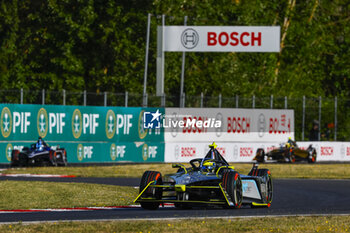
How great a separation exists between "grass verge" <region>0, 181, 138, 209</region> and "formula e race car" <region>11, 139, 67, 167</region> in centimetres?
842

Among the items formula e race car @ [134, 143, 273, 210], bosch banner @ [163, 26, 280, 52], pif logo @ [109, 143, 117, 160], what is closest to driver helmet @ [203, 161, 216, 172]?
formula e race car @ [134, 143, 273, 210]

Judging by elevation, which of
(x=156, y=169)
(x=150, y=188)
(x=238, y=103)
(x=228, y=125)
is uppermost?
(x=238, y=103)

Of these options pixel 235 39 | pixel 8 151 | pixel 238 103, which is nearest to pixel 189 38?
pixel 235 39

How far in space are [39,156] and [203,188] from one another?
16.2m

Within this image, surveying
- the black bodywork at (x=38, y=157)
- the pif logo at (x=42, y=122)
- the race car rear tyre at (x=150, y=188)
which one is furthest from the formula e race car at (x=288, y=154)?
the race car rear tyre at (x=150, y=188)

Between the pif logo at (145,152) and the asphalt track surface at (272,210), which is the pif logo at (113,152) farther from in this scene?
the asphalt track surface at (272,210)

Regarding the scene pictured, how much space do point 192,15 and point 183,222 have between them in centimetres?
3583

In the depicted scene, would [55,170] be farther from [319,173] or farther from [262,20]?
[262,20]

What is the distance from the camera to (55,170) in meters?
29.0

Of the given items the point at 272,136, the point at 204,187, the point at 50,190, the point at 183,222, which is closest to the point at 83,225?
the point at 183,222

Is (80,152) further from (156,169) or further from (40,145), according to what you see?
(156,169)

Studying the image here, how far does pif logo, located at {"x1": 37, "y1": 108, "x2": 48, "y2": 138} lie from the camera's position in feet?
106

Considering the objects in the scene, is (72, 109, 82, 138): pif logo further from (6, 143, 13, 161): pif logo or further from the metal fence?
(6, 143, 13, 161): pif logo

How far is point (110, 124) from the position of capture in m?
34.6
